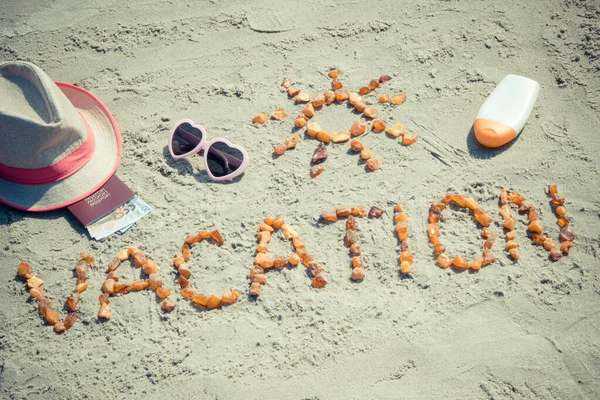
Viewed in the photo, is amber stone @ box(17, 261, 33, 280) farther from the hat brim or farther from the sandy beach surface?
the hat brim

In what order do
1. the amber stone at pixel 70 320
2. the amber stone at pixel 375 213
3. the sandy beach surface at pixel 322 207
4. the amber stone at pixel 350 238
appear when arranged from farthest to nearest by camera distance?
the amber stone at pixel 375 213 < the amber stone at pixel 350 238 < the amber stone at pixel 70 320 < the sandy beach surface at pixel 322 207

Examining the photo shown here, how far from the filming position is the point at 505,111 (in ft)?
13.6

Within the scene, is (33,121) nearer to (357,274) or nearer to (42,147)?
(42,147)

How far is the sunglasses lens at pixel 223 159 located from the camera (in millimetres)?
4082

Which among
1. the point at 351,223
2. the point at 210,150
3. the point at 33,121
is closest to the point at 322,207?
the point at 351,223

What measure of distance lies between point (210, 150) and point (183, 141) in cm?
23

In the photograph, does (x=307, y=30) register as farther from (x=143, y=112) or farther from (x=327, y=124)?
(x=143, y=112)

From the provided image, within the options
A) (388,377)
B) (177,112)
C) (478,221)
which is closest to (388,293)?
(388,377)

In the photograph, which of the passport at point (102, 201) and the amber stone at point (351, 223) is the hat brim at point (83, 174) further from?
the amber stone at point (351, 223)

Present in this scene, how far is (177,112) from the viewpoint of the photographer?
4414mm

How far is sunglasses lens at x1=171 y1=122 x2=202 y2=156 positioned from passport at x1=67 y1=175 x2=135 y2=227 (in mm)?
476

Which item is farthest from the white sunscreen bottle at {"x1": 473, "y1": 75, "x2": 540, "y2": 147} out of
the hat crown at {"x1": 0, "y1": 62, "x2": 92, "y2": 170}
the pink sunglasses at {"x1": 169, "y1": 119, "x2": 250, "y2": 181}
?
the hat crown at {"x1": 0, "y1": 62, "x2": 92, "y2": 170}

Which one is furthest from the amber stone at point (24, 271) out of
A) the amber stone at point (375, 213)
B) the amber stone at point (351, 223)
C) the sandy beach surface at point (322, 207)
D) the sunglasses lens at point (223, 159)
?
the amber stone at point (375, 213)

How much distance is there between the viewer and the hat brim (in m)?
3.81
